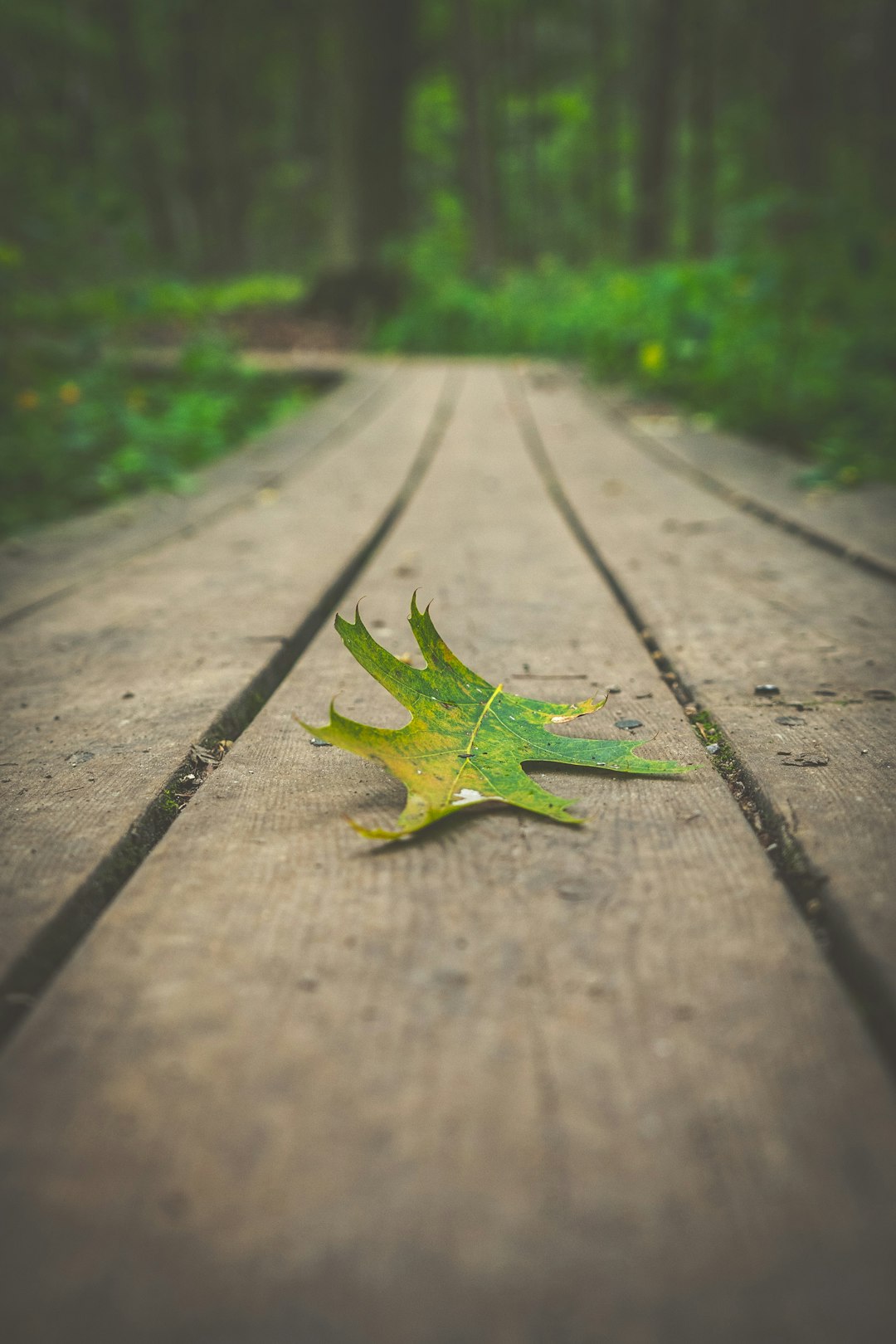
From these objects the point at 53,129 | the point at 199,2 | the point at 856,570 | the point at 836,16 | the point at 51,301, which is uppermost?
the point at 199,2

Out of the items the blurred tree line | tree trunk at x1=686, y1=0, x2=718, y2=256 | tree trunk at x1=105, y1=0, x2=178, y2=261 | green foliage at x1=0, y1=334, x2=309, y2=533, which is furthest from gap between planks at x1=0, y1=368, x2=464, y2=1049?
tree trunk at x1=686, y1=0, x2=718, y2=256

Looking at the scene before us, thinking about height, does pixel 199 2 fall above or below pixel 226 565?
above

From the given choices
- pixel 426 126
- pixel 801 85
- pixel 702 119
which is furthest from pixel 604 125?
pixel 801 85

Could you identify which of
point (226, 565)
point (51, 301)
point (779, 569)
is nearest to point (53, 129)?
point (51, 301)

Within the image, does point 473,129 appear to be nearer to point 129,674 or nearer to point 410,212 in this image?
point 410,212

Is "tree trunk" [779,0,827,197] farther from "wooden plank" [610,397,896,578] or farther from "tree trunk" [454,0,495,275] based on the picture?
"wooden plank" [610,397,896,578]

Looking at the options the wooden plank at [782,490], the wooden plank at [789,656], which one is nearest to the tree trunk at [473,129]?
the wooden plank at [782,490]

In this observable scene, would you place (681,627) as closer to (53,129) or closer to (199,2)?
(53,129)

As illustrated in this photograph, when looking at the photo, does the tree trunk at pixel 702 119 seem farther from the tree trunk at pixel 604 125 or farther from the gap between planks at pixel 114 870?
the gap between planks at pixel 114 870
